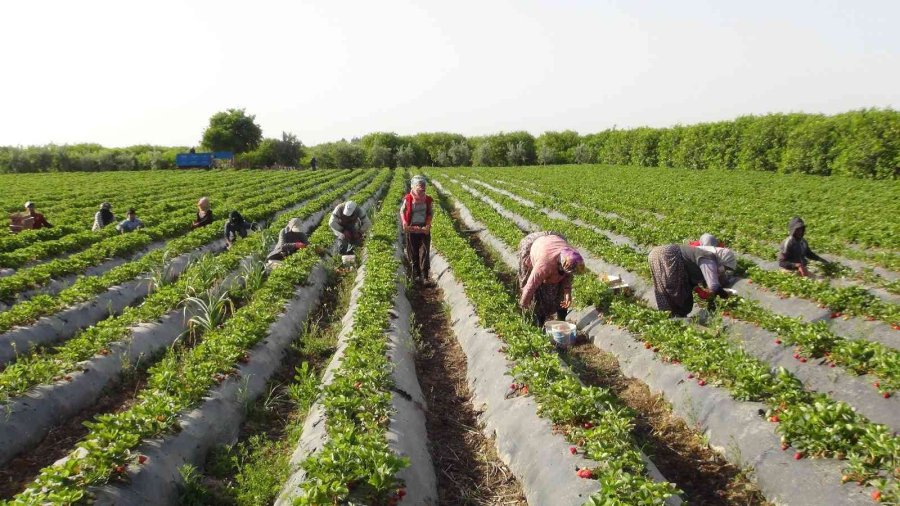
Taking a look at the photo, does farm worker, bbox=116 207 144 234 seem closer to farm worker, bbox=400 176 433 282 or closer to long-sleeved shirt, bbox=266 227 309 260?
long-sleeved shirt, bbox=266 227 309 260

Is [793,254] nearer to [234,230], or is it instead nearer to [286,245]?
[286,245]

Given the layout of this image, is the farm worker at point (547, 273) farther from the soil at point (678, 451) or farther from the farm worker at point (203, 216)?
the farm worker at point (203, 216)

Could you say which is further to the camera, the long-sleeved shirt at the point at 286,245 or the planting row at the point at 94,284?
the long-sleeved shirt at the point at 286,245

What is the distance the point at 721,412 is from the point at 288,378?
5371 millimetres

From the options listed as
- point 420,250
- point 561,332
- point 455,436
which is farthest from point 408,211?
point 455,436

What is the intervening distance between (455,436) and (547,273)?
281cm

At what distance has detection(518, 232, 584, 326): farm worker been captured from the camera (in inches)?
289

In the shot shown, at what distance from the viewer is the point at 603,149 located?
197 feet

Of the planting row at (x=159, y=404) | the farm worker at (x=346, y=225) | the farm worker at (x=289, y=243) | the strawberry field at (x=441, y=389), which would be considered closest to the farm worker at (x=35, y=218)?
the strawberry field at (x=441, y=389)

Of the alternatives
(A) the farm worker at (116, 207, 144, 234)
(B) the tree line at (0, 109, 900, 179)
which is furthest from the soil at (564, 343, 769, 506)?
(B) the tree line at (0, 109, 900, 179)

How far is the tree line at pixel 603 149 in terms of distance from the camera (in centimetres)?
2714

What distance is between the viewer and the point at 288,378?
7039 mm

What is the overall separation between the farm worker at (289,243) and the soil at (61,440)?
539 cm

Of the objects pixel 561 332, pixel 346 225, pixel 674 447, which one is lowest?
pixel 674 447
